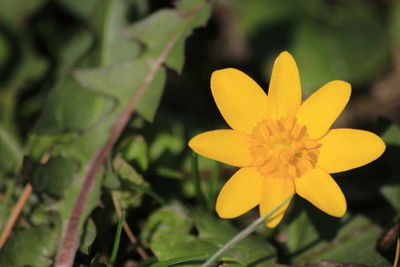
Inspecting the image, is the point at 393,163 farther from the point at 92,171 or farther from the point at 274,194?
the point at 92,171

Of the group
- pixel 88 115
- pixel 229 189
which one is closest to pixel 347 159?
pixel 229 189

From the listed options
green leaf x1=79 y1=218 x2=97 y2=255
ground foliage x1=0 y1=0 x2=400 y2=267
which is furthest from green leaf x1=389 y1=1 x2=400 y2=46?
green leaf x1=79 y1=218 x2=97 y2=255

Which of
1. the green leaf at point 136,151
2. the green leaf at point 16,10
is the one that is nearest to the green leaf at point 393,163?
the green leaf at point 136,151

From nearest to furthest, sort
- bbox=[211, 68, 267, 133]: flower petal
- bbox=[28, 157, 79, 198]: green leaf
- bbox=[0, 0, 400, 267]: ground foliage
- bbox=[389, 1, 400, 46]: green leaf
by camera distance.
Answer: bbox=[211, 68, 267, 133]: flower petal → bbox=[0, 0, 400, 267]: ground foliage → bbox=[28, 157, 79, 198]: green leaf → bbox=[389, 1, 400, 46]: green leaf

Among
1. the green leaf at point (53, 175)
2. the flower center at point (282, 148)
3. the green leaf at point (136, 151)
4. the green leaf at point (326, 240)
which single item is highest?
the flower center at point (282, 148)

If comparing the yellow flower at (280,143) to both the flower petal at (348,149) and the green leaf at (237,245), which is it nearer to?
the flower petal at (348,149)

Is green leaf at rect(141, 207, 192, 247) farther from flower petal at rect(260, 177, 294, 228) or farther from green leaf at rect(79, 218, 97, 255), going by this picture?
flower petal at rect(260, 177, 294, 228)

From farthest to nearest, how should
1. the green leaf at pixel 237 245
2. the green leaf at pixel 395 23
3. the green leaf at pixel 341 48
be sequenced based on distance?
the green leaf at pixel 395 23, the green leaf at pixel 341 48, the green leaf at pixel 237 245

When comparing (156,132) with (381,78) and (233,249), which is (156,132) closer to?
(233,249)
